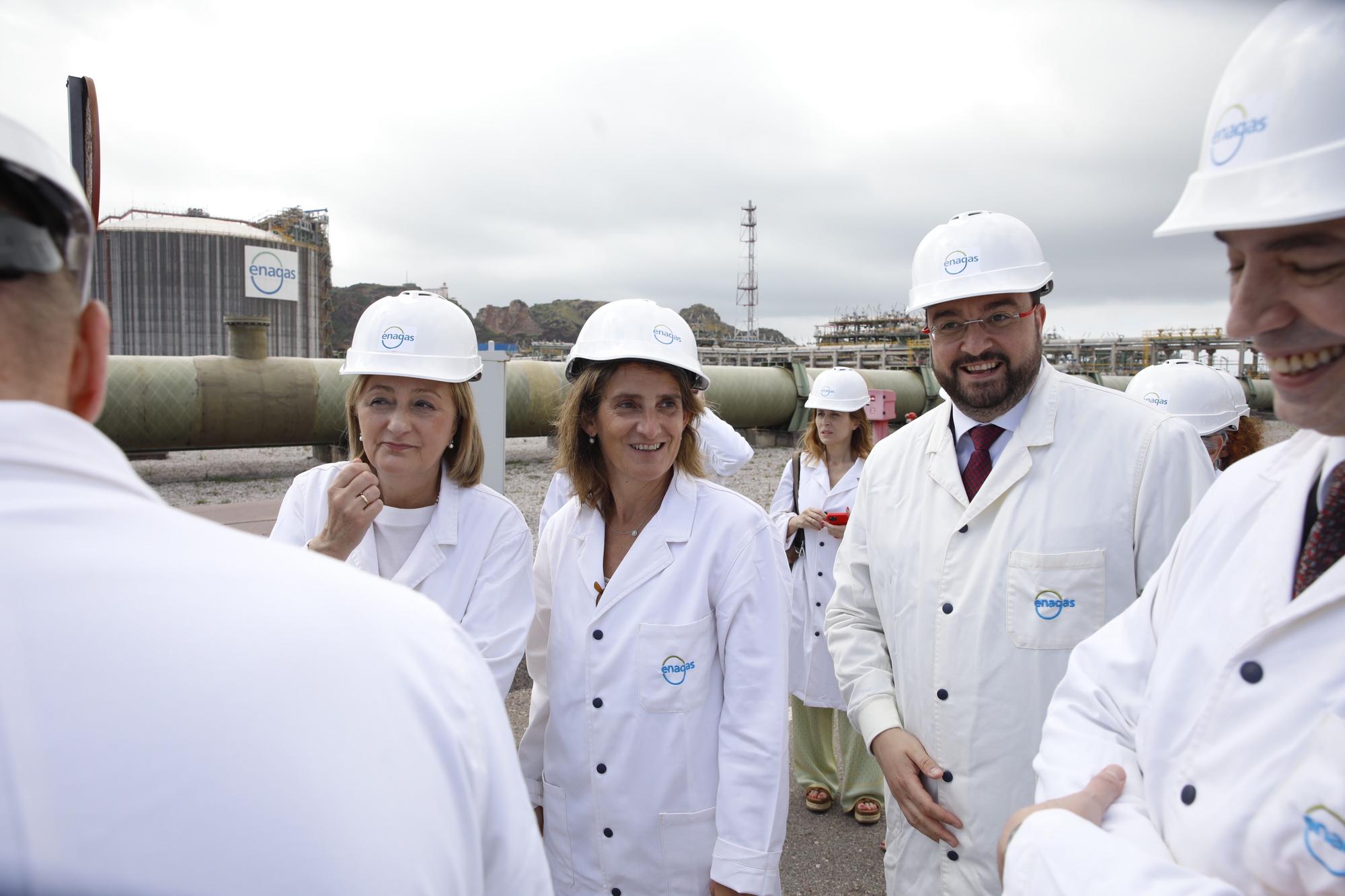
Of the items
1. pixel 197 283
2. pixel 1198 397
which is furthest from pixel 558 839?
pixel 197 283

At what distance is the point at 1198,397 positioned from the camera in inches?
164

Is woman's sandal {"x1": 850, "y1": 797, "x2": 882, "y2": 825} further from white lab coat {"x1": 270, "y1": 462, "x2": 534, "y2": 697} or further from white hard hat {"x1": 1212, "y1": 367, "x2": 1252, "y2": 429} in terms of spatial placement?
white hard hat {"x1": 1212, "y1": 367, "x2": 1252, "y2": 429}

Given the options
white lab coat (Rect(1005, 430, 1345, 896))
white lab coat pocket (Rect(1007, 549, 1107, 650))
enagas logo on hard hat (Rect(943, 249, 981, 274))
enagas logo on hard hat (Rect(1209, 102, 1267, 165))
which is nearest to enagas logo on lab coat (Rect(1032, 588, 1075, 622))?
white lab coat pocket (Rect(1007, 549, 1107, 650))

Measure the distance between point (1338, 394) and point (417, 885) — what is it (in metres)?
1.29

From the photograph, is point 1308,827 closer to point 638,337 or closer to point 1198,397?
point 638,337

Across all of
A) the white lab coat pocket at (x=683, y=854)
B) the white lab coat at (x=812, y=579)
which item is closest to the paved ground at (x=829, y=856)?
the white lab coat at (x=812, y=579)

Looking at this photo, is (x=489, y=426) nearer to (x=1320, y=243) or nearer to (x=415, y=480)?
(x=415, y=480)

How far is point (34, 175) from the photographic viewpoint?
670mm

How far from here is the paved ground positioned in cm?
342

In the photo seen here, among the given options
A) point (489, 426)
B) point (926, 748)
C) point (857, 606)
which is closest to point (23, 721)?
point (926, 748)

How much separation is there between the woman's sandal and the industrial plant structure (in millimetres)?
26014

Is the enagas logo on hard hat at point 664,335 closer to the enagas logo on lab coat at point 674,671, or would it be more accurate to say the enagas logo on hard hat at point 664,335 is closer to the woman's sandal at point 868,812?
the enagas logo on lab coat at point 674,671

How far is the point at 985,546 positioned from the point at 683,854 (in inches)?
45.5

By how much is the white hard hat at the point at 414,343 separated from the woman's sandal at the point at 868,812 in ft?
9.54
